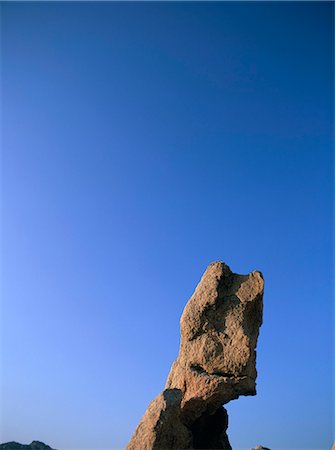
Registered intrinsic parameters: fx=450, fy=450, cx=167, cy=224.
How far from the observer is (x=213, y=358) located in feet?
53.8

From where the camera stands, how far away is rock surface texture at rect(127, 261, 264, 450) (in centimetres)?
1576

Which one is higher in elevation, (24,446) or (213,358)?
(213,358)

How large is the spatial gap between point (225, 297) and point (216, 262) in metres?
1.55

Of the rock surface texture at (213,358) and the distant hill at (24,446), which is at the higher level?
the rock surface texture at (213,358)

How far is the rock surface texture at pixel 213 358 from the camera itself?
15758 millimetres

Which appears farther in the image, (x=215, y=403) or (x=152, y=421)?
(x=215, y=403)

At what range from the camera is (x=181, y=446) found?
560 inches

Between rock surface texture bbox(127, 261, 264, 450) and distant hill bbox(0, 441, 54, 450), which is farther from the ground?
rock surface texture bbox(127, 261, 264, 450)

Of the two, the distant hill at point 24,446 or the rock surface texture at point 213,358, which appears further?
the distant hill at point 24,446

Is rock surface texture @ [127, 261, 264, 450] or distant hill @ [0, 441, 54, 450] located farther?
distant hill @ [0, 441, 54, 450]

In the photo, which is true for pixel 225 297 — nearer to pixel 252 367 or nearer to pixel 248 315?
pixel 248 315

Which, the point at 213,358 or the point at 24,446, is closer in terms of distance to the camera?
the point at 213,358

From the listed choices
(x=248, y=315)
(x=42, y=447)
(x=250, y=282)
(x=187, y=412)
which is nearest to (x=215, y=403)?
(x=187, y=412)

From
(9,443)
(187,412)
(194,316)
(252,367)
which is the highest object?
(194,316)
